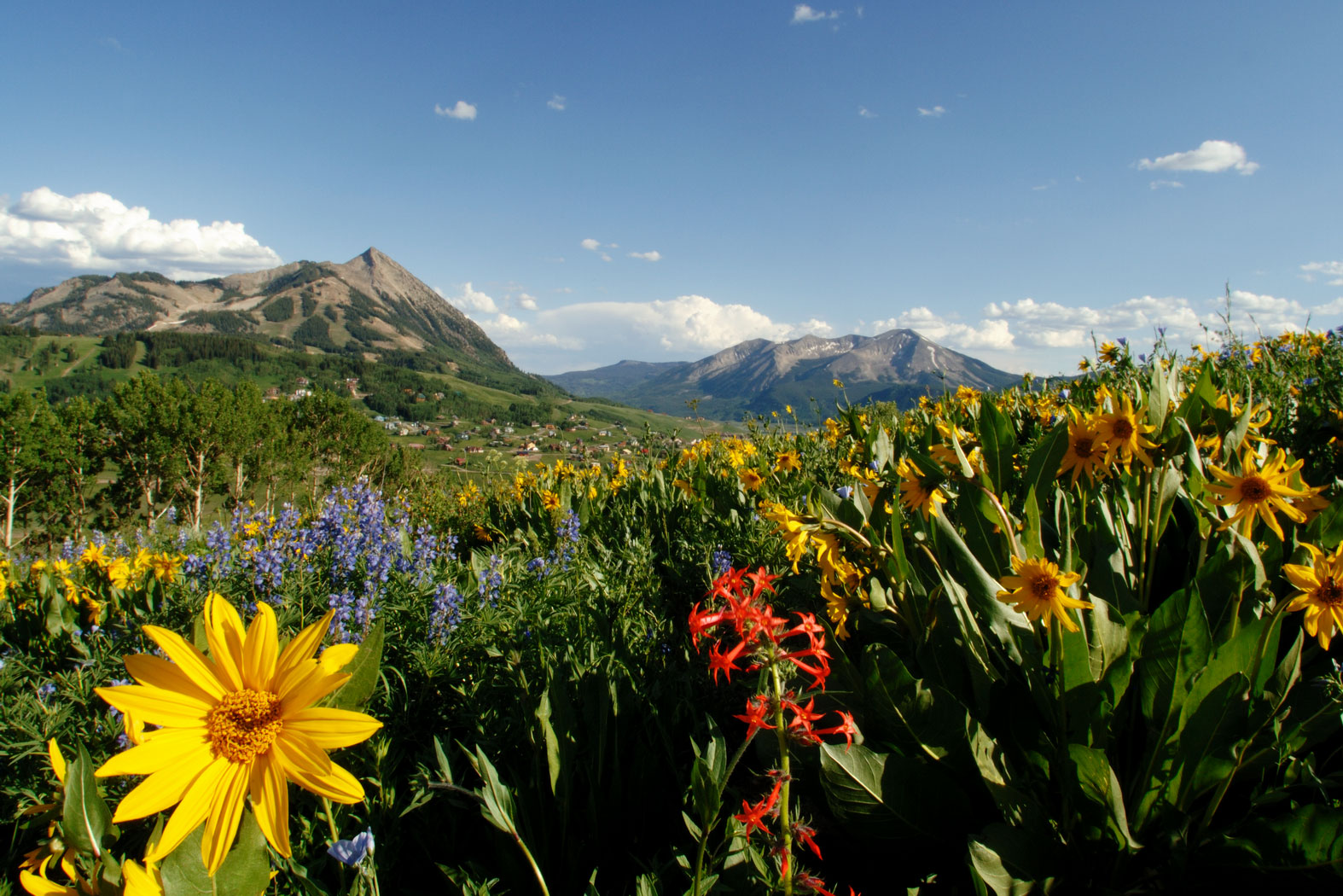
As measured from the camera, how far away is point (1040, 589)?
1.29 meters

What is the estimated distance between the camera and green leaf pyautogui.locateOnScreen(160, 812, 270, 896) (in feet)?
2.98

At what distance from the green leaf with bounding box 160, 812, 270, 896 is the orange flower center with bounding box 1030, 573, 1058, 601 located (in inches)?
58.6

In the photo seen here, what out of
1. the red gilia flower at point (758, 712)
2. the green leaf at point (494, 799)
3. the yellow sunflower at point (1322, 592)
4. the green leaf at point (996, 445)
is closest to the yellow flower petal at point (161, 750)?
the green leaf at point (494, 799)

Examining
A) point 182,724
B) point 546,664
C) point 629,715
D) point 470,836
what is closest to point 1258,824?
point 629,715

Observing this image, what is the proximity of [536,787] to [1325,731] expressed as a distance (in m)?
1.93

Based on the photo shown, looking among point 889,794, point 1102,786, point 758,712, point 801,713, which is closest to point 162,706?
point 758,712

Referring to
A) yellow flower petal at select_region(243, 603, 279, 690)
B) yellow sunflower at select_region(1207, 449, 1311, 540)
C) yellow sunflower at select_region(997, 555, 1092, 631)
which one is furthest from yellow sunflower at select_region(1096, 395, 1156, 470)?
yellow flower petal at select_region(243, 603, 279, 690)

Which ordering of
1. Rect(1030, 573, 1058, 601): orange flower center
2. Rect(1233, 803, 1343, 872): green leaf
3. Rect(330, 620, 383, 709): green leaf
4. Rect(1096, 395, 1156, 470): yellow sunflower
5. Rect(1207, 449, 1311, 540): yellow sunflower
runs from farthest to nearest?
Rect(1096, 395, 1156, 470): yellow sunflower, Rect(1207, 449, 1311, 540): yellow sunflower, Rect(1030, 573, 1058, 601): orange flower center, Rect(1233, 803, 1343, 872): green leaf, Rect(330, 620, 383, 709): green leaf

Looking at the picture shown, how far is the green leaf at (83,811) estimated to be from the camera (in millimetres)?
876

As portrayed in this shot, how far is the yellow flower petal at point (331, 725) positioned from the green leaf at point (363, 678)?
0.08m

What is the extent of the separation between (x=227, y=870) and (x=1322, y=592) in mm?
2147

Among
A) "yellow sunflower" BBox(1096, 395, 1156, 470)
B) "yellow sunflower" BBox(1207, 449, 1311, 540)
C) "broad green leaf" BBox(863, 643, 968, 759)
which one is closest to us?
"yellow sunflower" BBox(1207, 449, 1311, 540)

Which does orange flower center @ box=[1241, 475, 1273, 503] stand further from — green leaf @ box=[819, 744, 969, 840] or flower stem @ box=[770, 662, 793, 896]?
flower stem @ box=[770, 662, 793, 896]

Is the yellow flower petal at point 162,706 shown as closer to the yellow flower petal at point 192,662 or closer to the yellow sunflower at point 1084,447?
the yellow flower petal at point 192,662
